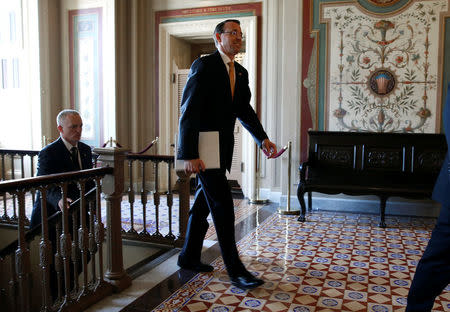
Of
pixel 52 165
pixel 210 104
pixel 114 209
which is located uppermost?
pixel 210 104

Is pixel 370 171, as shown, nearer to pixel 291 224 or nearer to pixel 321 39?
pixel 291 224

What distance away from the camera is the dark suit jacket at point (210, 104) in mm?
2721

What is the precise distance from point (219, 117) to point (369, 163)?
121 inches

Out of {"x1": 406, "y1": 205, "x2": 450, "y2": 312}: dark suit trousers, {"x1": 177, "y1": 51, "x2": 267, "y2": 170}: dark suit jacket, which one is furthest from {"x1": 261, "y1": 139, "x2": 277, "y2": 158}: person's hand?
{"x1": 406, "y1": 205, "x2": 450, "y2": 312}: dark suit trousers

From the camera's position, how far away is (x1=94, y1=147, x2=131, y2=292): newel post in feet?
9.27

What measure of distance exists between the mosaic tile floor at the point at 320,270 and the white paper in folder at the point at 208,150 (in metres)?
0.84

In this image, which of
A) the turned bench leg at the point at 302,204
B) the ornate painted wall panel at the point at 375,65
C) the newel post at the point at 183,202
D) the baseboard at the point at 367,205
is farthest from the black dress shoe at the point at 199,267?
the ornate painted wall panel at the point at 375,65

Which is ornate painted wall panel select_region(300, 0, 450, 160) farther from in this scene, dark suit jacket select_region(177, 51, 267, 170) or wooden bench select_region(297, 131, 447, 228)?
dark suit jacket select_region(177, 51, 267, 170)

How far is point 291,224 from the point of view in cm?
477

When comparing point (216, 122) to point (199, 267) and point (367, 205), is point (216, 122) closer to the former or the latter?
point (199, 267)

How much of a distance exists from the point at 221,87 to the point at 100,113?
4412mm

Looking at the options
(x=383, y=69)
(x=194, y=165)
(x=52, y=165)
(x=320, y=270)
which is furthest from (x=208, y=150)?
(x=383, y=69)

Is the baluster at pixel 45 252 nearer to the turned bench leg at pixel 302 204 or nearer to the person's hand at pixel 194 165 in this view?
the person's hand at pixel 194 165

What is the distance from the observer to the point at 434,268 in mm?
2037
